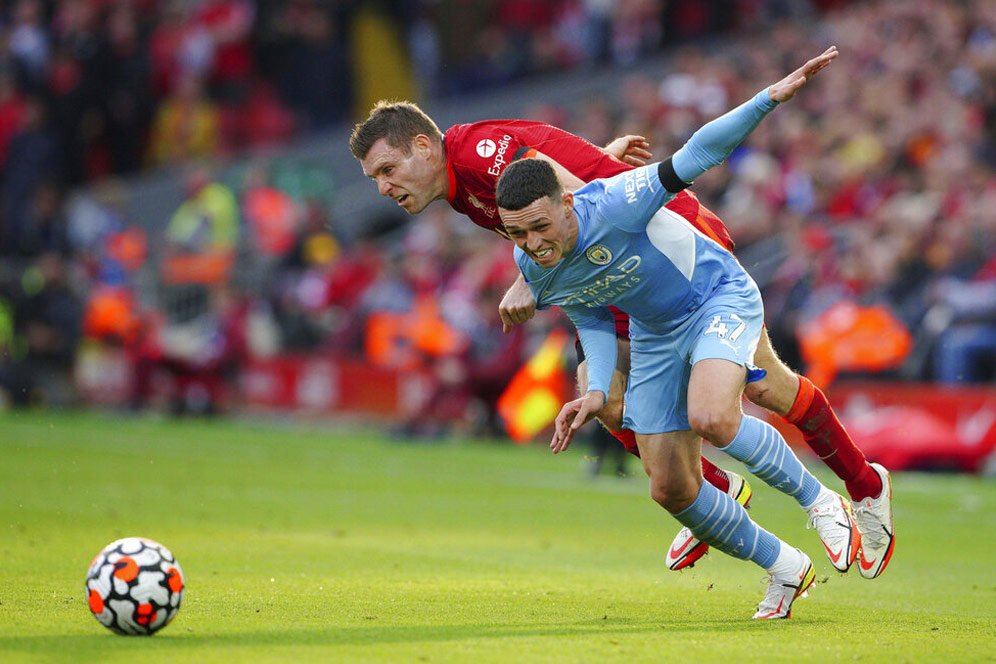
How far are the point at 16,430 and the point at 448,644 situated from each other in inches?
554

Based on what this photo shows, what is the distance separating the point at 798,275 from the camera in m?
17.0

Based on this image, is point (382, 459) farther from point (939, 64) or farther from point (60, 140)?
point (60, 140)

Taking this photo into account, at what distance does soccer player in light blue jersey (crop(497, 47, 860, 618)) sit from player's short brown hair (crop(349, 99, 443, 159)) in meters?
0.91

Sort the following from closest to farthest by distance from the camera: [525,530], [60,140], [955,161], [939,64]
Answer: [525,530]
[955,161]
[939,64]
[60,140]

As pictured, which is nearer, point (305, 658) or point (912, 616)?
point (305, 658)

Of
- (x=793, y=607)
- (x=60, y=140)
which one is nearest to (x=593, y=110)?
(x=60, y=140)

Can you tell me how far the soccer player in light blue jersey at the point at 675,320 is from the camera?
6.82m

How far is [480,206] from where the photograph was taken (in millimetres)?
7906

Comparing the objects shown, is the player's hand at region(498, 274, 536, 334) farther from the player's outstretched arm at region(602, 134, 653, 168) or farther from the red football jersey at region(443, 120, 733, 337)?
the player's outstretched arm at region(602, 134, 653, 168)

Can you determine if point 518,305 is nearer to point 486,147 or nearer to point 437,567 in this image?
point 486,147

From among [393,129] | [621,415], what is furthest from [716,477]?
[393,129]

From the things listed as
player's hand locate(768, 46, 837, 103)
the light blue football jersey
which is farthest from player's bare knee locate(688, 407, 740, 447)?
player's hand locate(768, 46, 837, 103)

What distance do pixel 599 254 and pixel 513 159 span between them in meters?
0.92

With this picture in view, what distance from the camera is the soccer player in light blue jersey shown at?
682 centimetres
